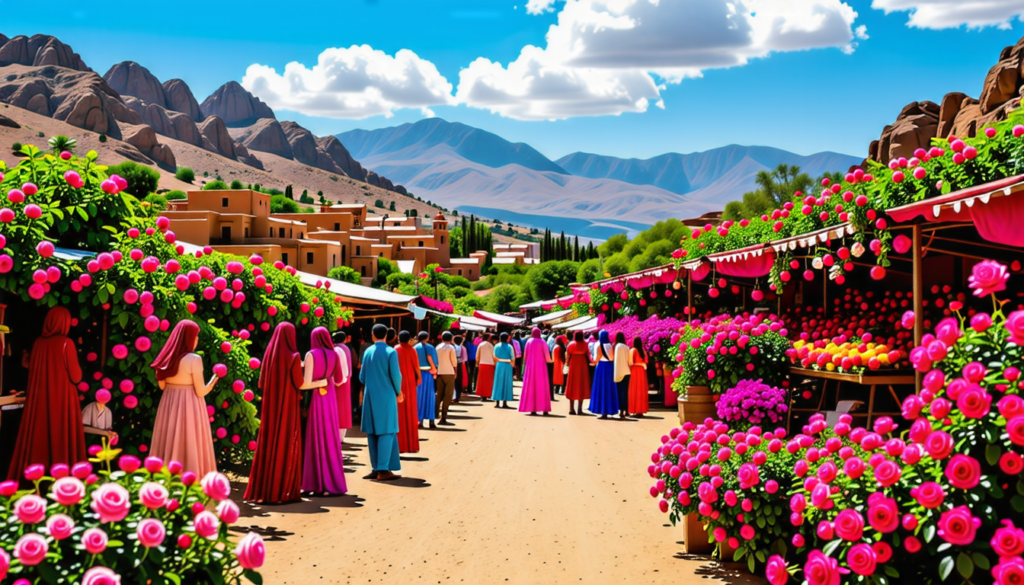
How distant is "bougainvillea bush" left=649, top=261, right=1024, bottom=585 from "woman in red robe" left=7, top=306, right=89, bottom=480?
5.42 m

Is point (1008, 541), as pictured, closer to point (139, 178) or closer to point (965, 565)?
point (965, 565)

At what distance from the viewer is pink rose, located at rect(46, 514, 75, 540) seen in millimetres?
2867

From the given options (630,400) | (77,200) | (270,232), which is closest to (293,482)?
(77,200)

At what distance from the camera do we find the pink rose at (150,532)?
2961 mm

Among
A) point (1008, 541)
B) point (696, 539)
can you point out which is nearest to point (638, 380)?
point (696, 539)

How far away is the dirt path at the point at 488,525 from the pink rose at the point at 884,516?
1799 millimetres

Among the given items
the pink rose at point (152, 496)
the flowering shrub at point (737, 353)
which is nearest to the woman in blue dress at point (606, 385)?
the flowering shrub at point (737, 353)

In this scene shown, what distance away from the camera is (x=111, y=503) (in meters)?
2.96

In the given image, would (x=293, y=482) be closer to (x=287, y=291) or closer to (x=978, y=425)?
(x=287, y=291)

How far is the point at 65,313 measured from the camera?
264 inches

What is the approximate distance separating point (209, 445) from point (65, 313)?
154cm

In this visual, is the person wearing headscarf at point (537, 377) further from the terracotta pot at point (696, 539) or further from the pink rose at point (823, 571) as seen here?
the pink rose at point (823, 571)

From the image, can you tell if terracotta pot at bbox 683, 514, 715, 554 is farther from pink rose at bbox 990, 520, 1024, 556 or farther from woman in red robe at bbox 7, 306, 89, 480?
woman in red robe at bbox 7, 306, 89, 480

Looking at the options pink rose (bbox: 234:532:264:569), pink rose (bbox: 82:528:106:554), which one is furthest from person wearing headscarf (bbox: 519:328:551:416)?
pink rose (bbox: 82:528:106:554)
